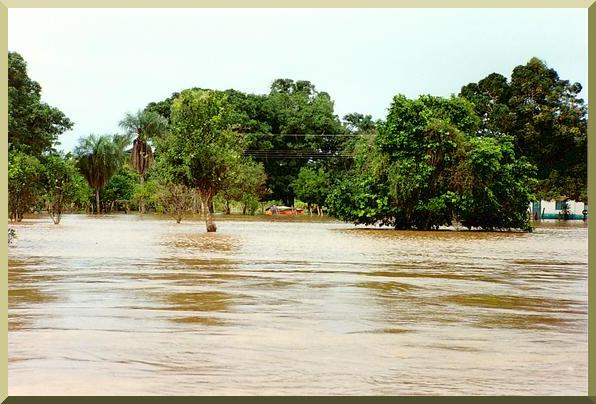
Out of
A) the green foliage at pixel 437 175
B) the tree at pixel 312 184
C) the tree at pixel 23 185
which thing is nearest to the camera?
the tree at pixel 23 185

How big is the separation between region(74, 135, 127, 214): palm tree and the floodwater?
2699 centimetres

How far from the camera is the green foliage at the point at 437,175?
25.0m

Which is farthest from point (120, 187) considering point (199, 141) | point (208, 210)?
point (199, 141)

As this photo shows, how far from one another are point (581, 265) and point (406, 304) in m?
6.24

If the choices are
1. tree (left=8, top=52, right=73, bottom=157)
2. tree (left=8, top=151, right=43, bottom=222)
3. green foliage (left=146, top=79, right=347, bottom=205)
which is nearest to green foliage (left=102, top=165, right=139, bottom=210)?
green foliage (left=146, top=79, right=347, bottom=205)

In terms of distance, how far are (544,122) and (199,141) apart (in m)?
15.5

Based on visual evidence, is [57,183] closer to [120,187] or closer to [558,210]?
[120,187]

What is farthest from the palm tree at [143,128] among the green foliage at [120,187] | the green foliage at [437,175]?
the green foliage at [437,175]

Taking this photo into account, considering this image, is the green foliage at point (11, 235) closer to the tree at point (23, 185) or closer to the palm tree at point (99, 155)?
the tree at point (23, 185)

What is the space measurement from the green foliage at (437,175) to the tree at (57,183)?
32.0ft

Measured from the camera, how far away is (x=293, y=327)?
6055mm

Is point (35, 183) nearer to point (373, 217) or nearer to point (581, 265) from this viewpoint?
A: point (373, 217)

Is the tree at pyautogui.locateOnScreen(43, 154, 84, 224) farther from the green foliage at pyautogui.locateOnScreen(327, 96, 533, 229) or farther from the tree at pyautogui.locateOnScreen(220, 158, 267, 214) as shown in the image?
the green foliage at pyautogui.locateOnScreen(327, 96, 533, 229)
